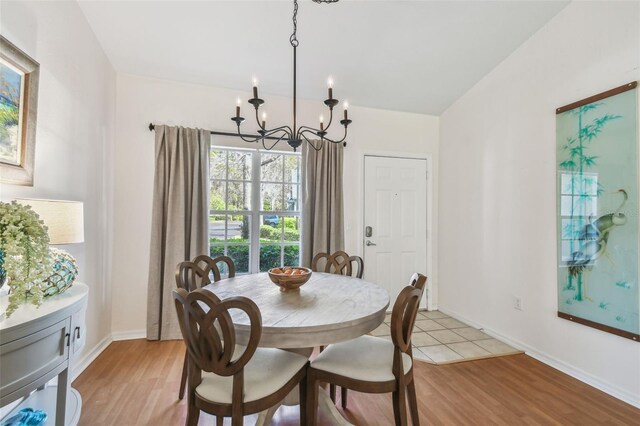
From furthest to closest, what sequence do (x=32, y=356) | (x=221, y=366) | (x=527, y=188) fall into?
(x=527, y=188)
(x=221, y=366)
(x=32, y=356)

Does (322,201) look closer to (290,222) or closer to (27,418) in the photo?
(290,222)

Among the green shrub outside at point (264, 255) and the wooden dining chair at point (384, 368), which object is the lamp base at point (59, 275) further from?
the green shrub outside at point (264, 255)

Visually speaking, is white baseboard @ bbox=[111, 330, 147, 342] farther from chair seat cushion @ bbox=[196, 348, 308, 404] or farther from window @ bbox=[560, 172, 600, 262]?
window @ bbox=[560, 172, 600, 262]

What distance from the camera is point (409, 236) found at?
3.98 meters

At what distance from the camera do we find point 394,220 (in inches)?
154

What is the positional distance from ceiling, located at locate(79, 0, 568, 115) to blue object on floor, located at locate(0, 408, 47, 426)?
268 centimetres

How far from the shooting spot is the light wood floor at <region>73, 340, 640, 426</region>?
1902 mm

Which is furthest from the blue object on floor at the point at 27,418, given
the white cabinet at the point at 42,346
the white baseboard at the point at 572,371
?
the white baseboard at the point at 572,371

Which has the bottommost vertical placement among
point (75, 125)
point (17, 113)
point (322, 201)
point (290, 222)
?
point (290, 222)

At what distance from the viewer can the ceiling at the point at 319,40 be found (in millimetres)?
2477

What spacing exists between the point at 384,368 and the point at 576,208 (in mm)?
2098

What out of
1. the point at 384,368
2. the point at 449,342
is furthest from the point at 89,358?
the point at 449,342

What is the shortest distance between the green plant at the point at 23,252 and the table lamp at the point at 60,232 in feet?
0.50

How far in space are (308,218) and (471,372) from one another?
2.04 m
